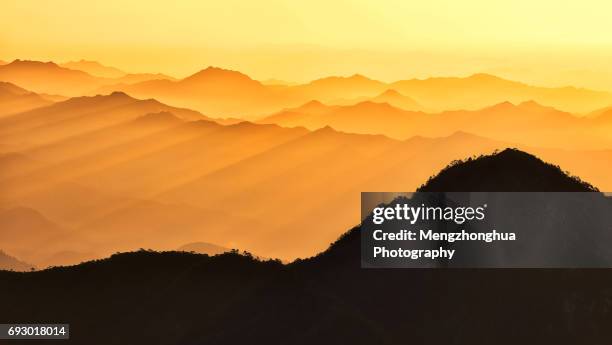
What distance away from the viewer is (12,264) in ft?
102

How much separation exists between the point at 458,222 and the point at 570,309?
16.5 ft

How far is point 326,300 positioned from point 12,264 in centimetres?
1400

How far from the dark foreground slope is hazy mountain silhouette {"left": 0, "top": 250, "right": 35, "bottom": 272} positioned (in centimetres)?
108

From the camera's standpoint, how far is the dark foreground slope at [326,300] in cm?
2478

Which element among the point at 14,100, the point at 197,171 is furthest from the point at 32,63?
the point at 197,171

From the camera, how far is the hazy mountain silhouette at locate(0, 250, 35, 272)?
1203 inches

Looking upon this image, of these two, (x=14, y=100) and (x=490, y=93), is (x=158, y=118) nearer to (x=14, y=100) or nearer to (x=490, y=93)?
(x=14, y=100)

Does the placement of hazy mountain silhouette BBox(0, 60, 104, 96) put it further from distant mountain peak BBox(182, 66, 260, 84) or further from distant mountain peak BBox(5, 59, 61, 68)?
distant mountain peak BBox(182, 66, 260, 84)

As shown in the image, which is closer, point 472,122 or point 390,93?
point 472,122

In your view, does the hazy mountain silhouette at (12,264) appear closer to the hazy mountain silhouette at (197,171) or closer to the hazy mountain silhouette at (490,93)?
the hazy mountain silhouette at (197,171)

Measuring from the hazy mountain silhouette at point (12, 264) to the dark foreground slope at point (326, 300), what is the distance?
1.08 meters

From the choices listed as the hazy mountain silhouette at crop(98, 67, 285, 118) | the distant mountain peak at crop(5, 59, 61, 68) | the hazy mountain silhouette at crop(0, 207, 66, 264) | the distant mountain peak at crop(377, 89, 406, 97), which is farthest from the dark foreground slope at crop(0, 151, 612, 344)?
the distant mountain peak at crop(5, 59, 61, 68)

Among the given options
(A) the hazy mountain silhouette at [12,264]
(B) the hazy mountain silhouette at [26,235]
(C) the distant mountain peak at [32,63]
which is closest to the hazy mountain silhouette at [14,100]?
(C) the distant mountain peak at [32,63]

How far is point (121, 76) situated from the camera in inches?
1457
